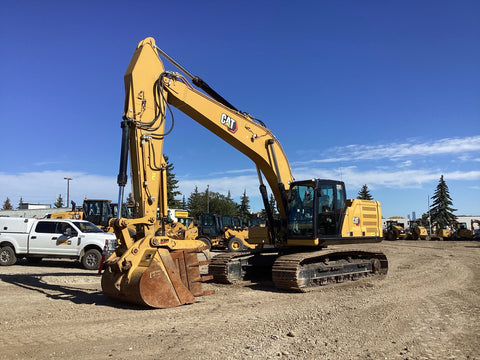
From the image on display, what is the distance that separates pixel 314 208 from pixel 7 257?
12.2 m

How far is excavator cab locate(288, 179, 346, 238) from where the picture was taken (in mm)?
9719

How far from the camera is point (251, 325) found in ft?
19.9

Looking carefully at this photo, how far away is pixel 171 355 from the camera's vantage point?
468cm

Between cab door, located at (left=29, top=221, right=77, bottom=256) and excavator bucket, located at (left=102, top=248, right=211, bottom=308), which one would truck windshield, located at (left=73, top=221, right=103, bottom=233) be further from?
excavator bucket, located at (left=102, top=248, right=211, bottom=308)

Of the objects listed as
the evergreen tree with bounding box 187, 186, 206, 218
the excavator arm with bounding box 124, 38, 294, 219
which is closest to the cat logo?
the excavator arm with bounding box 124, 38, 294, 219

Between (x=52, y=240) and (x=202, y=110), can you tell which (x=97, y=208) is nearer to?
(x=52, y=240)

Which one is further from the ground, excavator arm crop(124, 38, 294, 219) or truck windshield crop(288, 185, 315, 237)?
excavator arm crop(124, 38, 294, 219)

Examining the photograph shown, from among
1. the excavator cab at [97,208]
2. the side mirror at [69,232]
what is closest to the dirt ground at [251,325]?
the side mirror at [69,232]

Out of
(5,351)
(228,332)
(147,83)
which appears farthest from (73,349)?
(147,83)

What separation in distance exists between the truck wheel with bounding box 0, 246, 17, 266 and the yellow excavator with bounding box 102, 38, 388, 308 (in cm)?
910

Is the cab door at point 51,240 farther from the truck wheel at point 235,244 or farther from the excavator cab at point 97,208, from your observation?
the truck wheel at point 235,244

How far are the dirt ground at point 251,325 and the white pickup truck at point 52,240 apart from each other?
4141mm

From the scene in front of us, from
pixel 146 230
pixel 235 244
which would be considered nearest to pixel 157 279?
pixel 146 230

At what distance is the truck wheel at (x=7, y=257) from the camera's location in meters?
14.8
